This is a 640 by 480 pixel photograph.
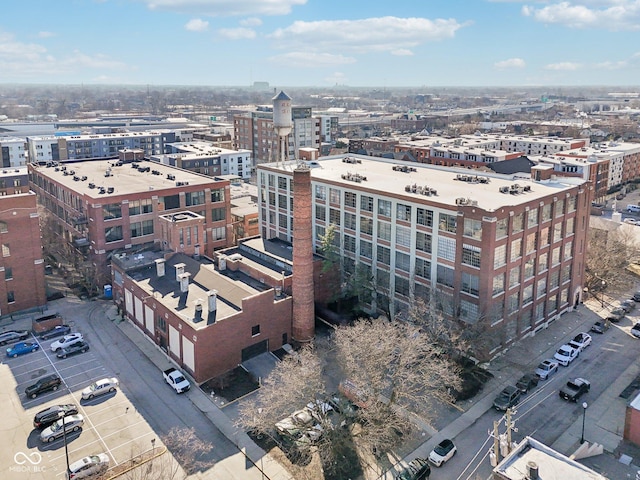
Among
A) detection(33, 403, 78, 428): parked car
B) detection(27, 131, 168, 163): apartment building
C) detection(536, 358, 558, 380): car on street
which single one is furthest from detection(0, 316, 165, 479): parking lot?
detection(27, 131, 168, 163): apartment building

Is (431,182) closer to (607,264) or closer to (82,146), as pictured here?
(607,264)

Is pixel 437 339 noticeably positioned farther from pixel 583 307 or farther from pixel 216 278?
pixel 583 307

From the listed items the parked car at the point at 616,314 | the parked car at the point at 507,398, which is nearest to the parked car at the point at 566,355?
the parked car at the point at 507,398

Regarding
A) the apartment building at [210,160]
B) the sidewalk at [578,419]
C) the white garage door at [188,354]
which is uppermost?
the apartment building at [210,160]

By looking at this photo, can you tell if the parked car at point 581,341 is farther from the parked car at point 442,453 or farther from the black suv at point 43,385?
the black suv at point 43,385

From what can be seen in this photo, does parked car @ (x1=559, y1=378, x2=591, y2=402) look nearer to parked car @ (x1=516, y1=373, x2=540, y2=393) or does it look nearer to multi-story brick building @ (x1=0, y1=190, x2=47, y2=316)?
parked car @ (x1=516, y1=373, x2=540, y2=393)

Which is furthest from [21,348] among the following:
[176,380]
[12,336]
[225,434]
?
[225,434]
